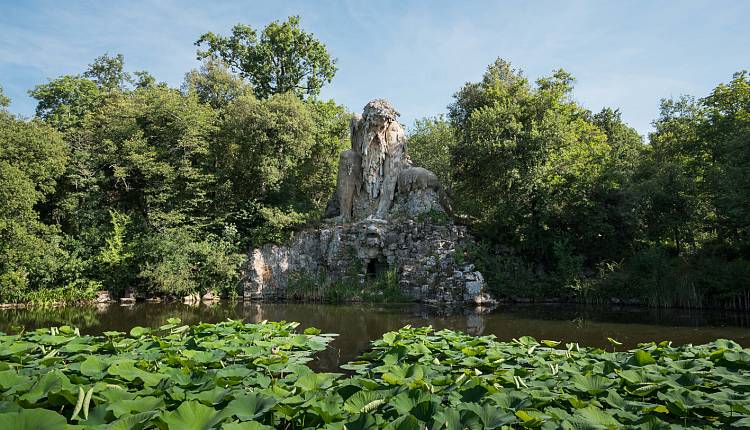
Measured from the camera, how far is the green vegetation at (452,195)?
57.0 feet

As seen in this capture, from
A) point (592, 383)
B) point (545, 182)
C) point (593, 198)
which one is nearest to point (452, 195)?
point (545, 182)

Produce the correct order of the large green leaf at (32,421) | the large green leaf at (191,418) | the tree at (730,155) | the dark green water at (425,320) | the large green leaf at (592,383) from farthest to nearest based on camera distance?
the tree at (730,155), the dark green water at (425,320), the large green leaf at (592,383), the large green leaf at (191,418), the large green leaf at (32,421)

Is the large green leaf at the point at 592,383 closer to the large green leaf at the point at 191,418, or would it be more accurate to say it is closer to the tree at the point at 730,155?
the large green leaf at the point at 191,418

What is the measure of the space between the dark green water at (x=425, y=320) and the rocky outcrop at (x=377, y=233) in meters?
2.81

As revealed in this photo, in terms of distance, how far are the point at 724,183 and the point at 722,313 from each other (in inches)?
146

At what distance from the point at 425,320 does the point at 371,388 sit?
9.97 m

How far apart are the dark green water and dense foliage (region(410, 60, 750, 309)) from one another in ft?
6.02

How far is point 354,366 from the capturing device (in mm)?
4832

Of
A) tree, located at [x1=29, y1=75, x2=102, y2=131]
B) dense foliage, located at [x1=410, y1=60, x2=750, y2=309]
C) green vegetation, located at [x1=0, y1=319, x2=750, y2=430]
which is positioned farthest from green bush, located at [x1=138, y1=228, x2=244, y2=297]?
green vegetation, located at [x1=0, y1=319, x2=750, y2=430]

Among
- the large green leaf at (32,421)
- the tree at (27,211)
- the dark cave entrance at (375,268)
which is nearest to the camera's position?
the large green leaf at (32,421)

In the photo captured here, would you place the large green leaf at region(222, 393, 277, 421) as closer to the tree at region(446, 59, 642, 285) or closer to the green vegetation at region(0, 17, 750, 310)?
the green vegetation at region(0, 17, 750, 310)

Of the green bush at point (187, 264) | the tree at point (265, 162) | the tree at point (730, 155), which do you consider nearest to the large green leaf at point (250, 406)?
the tree at point (730, 155)

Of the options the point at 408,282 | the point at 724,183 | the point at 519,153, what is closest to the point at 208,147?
the point at 408,282

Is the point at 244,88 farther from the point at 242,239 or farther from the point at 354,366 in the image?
the point at 354,366
